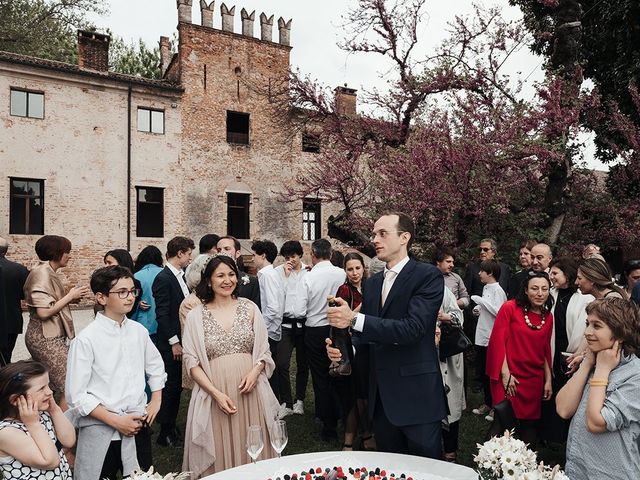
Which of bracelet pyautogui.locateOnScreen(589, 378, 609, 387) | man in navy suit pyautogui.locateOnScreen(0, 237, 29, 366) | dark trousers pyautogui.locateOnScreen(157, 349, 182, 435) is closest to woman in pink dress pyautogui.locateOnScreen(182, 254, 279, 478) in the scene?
dark trousers pyautogui.locateOnScreen(157, 349, 182, 435)

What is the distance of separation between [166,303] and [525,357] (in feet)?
11.8

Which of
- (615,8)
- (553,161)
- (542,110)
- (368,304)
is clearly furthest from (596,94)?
(368,304)

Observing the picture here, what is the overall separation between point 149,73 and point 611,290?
103 feet

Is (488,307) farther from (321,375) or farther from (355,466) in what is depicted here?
(355,466)

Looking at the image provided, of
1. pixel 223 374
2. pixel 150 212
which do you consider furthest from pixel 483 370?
pixel 150 212

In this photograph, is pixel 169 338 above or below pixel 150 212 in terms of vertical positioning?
below

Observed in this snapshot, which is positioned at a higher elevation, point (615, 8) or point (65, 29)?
point (65, 29)

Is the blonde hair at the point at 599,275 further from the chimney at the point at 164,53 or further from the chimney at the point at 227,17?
the chimney at the point at 164,53

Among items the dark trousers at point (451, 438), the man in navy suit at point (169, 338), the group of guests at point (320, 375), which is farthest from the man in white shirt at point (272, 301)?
the dark trousers at point (451, 438)

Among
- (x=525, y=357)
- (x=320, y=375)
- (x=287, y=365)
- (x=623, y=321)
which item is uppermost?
(x=623, y=321)

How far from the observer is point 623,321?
→ 2.78 meters

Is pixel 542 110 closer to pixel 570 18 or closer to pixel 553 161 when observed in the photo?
pixel 553 161

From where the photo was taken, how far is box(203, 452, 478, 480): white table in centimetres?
243

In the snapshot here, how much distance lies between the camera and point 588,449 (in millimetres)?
2822
